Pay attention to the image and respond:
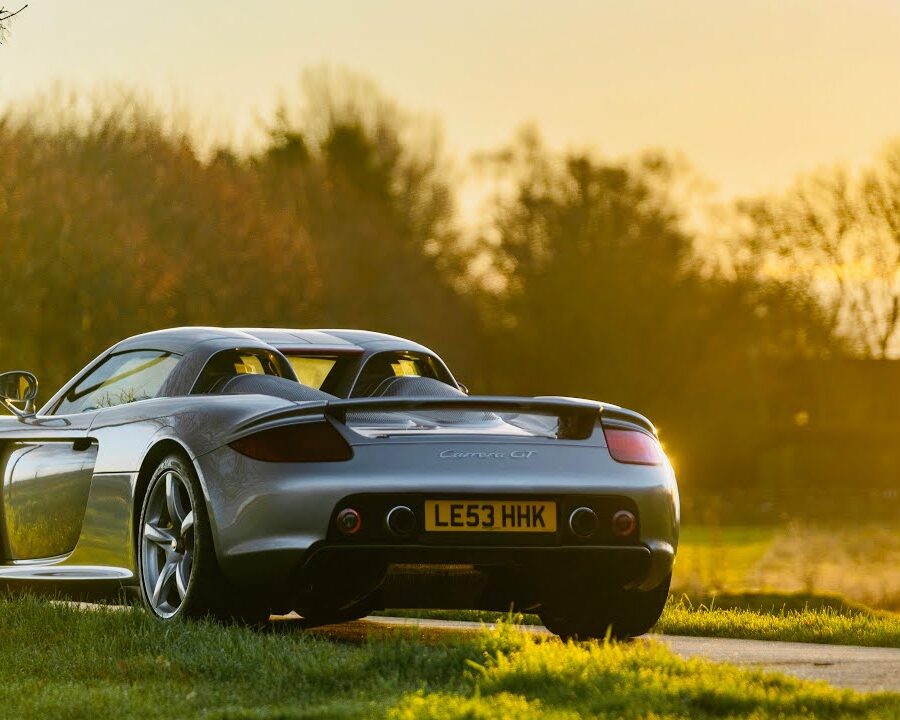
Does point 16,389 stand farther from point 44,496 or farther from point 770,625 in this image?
point 770,625

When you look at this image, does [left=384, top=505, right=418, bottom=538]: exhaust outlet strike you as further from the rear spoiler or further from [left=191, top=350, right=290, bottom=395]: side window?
[left=191, top=350, right=290, bottom=395]: side window

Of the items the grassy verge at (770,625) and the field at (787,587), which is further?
the field at (787,587)

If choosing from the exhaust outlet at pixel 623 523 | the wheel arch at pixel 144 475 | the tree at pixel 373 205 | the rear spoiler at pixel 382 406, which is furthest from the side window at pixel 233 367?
the tree at pixel 373 205

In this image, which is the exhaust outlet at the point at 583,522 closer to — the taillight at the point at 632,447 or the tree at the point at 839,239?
the taillight at the point at 632,447

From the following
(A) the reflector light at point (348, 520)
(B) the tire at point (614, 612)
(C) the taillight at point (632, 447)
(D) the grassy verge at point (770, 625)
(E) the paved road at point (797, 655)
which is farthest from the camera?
(D) the grassy verge at point (770, 625)

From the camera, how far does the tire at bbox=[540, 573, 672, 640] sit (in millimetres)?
7996

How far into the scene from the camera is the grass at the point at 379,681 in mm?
5695

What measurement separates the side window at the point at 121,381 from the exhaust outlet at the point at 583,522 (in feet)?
7.20

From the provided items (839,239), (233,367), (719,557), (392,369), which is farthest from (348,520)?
(839,239)

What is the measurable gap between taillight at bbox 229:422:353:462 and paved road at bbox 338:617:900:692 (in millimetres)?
1576

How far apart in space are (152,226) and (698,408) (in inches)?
931

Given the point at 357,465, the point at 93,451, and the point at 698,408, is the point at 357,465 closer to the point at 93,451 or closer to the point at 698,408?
the point at 93,451

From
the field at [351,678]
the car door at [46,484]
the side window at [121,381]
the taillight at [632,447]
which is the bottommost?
the field at [351,678]

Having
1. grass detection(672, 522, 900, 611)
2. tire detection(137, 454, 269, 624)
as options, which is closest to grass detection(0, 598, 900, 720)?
tire detection(137, 454, 269, 624)
